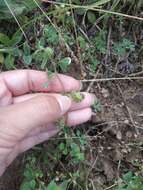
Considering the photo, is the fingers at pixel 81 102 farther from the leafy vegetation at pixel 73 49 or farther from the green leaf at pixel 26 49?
the green leaf at pixel 26 49

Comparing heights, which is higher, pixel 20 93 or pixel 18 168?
pixel 20 93

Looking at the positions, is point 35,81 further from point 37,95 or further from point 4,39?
point 4,39

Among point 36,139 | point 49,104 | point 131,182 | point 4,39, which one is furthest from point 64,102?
point 4,39

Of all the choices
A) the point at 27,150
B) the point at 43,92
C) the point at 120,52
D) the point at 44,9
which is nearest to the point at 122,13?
the point at 120,52

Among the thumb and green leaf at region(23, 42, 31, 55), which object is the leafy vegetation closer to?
green leaf at region(23, 42, 31, 55)

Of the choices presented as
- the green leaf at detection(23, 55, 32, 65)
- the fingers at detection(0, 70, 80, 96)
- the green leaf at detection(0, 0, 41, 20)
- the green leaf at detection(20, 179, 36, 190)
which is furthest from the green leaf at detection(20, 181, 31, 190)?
the green leaf at detection(0, 0, 41, 20)

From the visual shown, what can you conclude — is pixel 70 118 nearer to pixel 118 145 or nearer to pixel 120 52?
pixel 118 145
